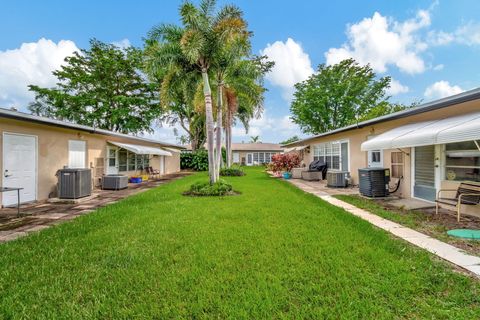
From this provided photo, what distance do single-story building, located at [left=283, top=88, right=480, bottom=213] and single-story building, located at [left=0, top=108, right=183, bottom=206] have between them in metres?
12.5

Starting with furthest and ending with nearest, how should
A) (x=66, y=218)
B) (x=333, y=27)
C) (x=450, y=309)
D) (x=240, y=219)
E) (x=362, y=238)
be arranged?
(x=333, y=27), (x=66, y=218), (x=240, y=219), (x=362, y=238), (x=450, y=309)

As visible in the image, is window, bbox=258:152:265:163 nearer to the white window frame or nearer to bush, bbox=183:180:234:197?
the white window frame

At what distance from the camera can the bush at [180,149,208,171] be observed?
3144 centimetres

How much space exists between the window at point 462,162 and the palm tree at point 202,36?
934cm

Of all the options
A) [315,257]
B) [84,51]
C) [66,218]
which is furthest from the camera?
[84,51]

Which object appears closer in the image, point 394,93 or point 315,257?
point 315,257

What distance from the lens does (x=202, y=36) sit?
1124 centimetres

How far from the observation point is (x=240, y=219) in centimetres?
689

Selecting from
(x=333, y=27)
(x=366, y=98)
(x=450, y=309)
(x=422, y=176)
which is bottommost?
(x=450, y=309)

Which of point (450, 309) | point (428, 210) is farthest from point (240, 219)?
point (428, 210)

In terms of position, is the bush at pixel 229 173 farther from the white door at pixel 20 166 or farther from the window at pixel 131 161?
the white door at pixel 20 166

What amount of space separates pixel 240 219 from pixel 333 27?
2066 centimetres

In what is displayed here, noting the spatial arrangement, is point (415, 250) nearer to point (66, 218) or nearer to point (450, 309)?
point (450, 309)

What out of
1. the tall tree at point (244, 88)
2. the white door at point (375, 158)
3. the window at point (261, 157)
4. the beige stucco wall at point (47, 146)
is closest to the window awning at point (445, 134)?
the white door at point (375, 158)
